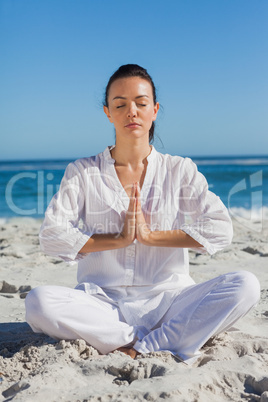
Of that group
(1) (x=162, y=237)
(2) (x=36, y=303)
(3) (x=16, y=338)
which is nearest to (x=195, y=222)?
(1) (x=162, y=237)

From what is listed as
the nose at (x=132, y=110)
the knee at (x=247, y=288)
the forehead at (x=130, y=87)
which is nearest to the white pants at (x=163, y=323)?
the knee at (x=247, y=288)

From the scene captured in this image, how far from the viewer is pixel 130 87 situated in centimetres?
256

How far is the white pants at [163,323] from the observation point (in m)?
2.28

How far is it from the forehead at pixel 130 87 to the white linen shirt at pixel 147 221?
366 mm

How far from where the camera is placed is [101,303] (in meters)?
2.45

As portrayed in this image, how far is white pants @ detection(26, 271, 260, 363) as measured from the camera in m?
2.28

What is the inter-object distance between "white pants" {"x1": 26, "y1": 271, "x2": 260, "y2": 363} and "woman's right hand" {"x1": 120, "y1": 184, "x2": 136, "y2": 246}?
0.37 meters

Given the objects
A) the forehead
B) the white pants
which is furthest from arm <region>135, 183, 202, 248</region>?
the forehead

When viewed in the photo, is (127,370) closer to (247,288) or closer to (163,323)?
(163,323)

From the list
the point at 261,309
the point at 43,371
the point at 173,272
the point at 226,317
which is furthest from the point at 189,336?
the point at 261,309

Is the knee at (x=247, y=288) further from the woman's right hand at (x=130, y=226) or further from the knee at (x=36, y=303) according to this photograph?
the knee at (x=36, y=303)

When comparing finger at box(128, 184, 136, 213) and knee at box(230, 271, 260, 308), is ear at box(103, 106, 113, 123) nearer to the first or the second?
finger at box(128, 184, 136, 213)

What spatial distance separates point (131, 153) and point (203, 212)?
0.53 m

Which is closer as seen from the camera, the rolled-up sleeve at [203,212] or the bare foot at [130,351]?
the bare foot at [130,351]
